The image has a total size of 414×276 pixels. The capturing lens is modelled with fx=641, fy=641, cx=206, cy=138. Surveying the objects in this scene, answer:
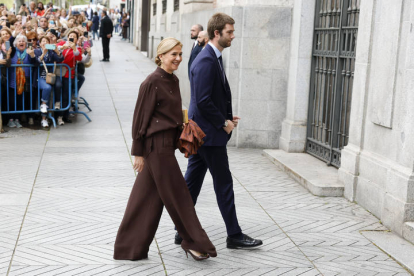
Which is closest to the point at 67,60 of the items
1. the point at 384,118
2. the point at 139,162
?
the point at 384,118

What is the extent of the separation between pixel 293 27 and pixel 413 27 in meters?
4.17

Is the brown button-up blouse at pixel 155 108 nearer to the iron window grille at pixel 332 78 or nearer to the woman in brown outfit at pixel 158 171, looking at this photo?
the woman in brown outfit at pixel 158 171

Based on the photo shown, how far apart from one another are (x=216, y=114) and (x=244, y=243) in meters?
1.16

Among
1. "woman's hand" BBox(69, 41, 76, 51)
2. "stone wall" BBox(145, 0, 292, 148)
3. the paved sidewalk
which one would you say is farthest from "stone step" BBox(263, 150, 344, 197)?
"woman's hand" BBox(69, 41, 76, 51)

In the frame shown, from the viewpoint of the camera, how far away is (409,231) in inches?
233

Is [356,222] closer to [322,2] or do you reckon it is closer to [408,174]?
[408,174]

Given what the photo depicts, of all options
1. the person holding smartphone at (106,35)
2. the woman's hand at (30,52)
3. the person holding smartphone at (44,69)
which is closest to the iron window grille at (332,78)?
the person holding smartphone at (44,69)

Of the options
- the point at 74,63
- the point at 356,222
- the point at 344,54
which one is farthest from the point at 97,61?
the point at 356,222

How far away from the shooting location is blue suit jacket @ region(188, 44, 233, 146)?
17.5ft

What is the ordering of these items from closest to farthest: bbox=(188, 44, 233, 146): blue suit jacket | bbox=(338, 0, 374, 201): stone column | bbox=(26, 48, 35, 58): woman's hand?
bbox=(188, 44, 233, 146): blue suit jacket, bbox=(338, 0, 374, 201): stone column, bbox=(26, 48, 35, 58): woman's hand

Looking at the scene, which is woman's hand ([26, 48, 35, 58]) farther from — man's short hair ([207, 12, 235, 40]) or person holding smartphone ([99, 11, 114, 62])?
person holding smartphone ([99, 11, 114, 62])

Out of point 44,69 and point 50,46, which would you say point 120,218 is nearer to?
point 50,46

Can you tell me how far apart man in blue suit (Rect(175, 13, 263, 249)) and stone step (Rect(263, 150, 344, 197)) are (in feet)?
7.40

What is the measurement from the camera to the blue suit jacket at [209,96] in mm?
5332
